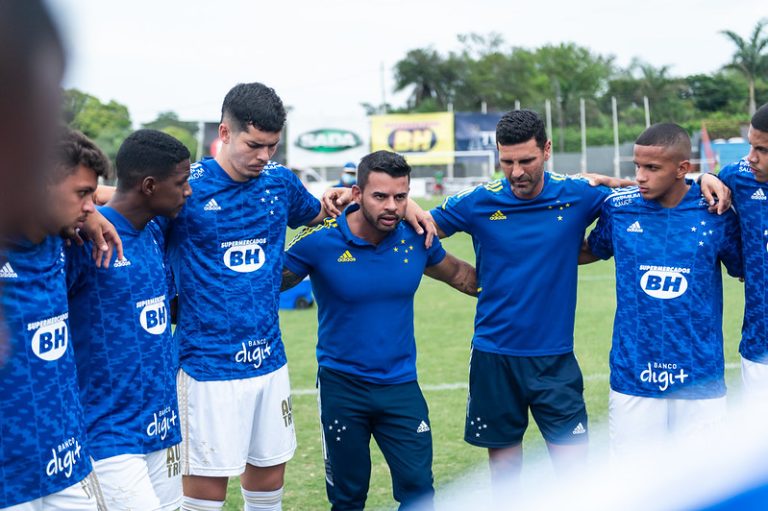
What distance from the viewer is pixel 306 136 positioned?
57750 mm

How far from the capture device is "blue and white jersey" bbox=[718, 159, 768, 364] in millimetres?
4375

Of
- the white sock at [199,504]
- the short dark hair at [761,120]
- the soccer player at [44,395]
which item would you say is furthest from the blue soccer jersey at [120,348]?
the short dark hair at [761,120]

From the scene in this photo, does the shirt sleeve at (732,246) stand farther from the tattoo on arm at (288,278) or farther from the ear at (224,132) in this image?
the ear at (224,132)

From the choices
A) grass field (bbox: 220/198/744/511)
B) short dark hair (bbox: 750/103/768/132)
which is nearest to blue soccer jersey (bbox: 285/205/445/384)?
grass field (bbox: 220/198/744/511)

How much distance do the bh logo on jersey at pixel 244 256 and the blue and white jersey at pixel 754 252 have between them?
2.58 m

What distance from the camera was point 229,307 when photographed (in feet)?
13.9

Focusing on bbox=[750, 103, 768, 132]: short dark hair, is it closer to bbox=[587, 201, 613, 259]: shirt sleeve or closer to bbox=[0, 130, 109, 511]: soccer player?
bbox=[587, 201, 613, 259]: shirt sleeve

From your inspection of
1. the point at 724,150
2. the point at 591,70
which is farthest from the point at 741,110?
the point at 591,70

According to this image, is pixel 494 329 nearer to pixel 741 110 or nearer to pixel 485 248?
pixel 485 248

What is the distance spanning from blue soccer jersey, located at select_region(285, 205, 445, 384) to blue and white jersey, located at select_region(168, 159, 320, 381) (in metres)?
0.31

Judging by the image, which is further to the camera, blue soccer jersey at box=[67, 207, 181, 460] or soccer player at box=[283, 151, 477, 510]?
soccer player at box=[283, 151, 477, 510]

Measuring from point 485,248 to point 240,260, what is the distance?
4.81 ft

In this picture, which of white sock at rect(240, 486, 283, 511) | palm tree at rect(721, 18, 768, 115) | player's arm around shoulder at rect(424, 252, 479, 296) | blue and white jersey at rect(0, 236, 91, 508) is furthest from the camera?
palm tree at rect(721, 18, 768, 115)

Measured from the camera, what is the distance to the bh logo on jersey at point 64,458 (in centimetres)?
297
